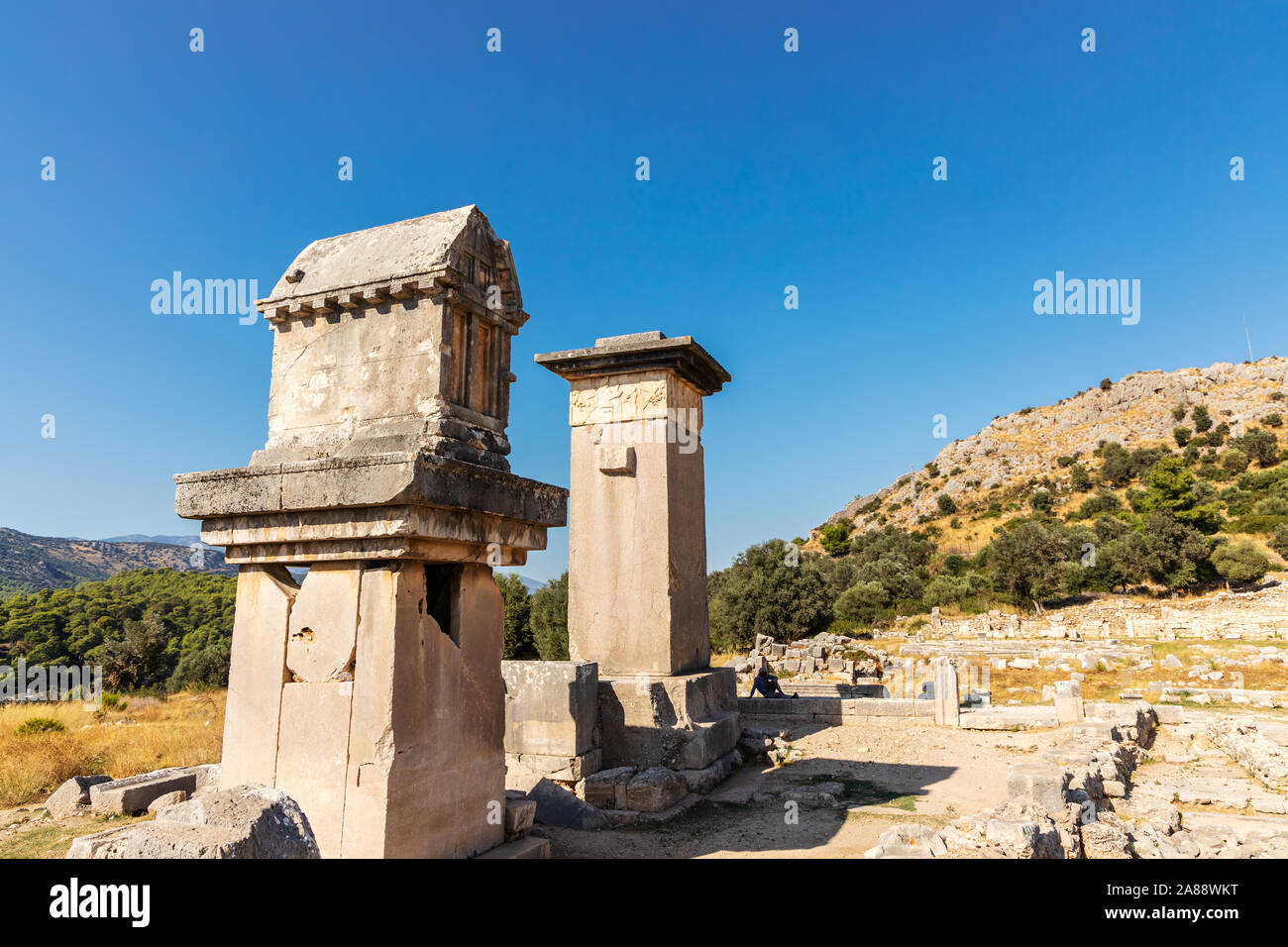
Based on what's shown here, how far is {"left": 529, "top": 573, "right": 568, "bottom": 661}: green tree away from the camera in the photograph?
20.9 metres

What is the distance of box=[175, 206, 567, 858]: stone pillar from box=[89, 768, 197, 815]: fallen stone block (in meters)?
2.92

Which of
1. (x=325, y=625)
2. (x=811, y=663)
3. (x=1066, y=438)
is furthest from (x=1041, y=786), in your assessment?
(x=1066, y=438)

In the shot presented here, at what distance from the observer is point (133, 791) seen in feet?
18.3

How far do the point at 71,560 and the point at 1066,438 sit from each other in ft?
305

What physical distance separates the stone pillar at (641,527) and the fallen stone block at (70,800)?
172 inches

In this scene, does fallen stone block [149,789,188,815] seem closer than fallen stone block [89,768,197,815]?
Yes

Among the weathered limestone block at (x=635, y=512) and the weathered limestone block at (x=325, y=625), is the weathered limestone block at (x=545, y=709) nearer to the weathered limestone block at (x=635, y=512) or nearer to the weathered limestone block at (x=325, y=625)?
the weathered limestone block at (x=635, y=512)

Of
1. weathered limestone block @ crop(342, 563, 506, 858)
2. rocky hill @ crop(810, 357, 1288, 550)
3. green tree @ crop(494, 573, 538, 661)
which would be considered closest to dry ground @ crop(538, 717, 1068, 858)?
weathered limestone block @ crop(342, 563, 506, 858)

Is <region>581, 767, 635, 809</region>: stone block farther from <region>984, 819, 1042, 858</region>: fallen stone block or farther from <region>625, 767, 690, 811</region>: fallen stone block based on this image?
<region>984, 819, 1042, 858</region>: fallen stone block

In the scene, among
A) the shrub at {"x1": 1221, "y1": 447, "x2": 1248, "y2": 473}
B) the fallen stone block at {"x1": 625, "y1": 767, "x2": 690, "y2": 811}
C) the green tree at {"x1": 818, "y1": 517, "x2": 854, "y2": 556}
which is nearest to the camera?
the fallen stone block at {"x1": 625, "y1": 767, "x2": 690, "y2": 811}

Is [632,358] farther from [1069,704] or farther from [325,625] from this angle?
[1069,704]

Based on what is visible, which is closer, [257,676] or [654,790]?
[257,676]

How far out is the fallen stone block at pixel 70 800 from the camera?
5781 millimetres

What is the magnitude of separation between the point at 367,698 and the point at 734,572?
82.6 ft
